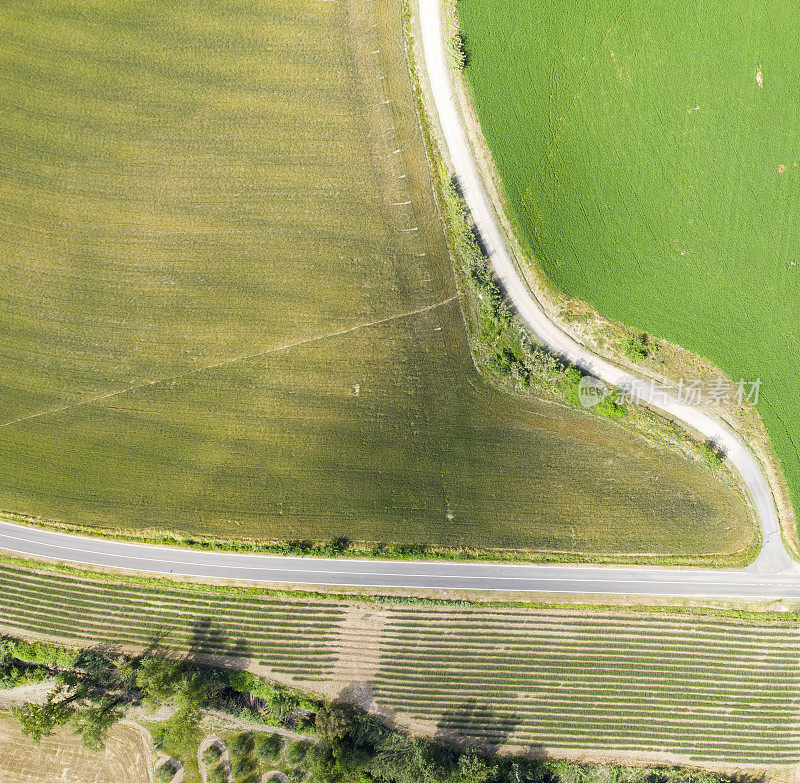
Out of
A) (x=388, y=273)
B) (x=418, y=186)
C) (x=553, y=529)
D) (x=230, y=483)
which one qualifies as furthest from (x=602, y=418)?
(x=230, y=483)

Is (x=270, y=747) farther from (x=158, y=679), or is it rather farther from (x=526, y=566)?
(x=526, y=566)

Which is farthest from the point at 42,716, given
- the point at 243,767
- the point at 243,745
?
the point at 243,767

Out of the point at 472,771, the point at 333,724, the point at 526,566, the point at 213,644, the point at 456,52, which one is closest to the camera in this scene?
the point at 472,771

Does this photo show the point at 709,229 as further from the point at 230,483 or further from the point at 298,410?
the point at 230,483

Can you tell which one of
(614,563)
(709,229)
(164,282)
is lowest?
(614,563)

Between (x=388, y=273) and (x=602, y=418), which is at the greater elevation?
(x=388, y=273)
